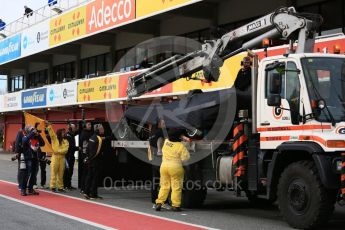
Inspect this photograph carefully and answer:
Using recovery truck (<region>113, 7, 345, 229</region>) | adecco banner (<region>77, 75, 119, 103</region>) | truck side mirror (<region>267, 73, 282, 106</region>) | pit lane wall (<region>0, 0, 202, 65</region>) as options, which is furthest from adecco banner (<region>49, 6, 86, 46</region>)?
truck side mirror (<region>267, 73, 282, 106</region>)

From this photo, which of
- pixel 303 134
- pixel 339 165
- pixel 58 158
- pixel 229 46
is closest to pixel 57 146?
pixel 58 158

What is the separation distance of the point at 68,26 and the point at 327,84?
21.9 meters

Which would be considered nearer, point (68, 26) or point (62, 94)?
point (68, 26)

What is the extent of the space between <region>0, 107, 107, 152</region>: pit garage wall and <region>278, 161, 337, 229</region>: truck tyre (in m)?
22.3

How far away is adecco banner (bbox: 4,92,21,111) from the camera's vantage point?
3769 centimetres

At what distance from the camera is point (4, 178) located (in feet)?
60.7

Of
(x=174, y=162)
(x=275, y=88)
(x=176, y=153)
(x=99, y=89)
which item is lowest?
(x=174, y=162)

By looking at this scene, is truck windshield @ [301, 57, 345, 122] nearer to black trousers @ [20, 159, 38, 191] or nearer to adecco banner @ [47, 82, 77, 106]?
black trousers @ [20, 159, 38, 191]

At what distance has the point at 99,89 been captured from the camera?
2658 centimetres

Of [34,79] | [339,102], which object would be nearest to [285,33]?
[339,102]

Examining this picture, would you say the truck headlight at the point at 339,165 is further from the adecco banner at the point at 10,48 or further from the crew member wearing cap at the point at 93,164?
the adecco banner at the point at 10,48

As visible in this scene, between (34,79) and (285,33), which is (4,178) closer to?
(285,33)

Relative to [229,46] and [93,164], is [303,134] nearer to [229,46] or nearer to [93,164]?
[229,46]

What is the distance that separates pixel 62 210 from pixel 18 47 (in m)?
26.5
